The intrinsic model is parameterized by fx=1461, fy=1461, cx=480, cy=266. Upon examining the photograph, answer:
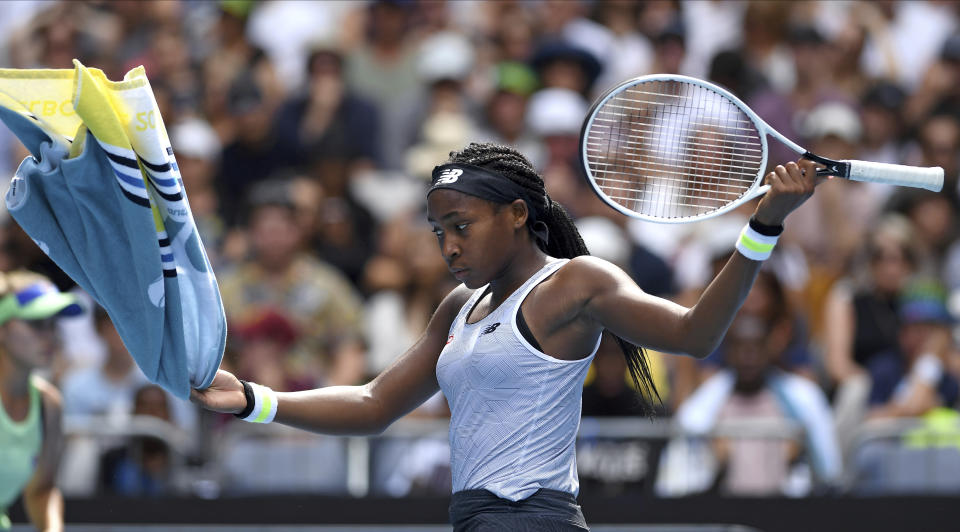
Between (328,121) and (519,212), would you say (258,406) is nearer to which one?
(519,212)

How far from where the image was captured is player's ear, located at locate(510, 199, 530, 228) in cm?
382

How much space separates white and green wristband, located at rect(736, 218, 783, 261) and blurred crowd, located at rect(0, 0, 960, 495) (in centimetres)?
362

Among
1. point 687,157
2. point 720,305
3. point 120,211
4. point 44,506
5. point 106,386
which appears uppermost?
point 687,157

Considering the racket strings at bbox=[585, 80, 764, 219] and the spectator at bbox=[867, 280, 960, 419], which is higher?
the racket strings at bbox=[585, 80, 764, 219]

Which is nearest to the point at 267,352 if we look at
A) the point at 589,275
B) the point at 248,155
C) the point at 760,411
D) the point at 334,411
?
the point at 248,155

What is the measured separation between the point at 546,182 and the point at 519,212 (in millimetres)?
5053

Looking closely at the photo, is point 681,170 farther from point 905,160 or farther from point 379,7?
point 379,7

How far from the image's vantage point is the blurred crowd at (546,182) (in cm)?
751

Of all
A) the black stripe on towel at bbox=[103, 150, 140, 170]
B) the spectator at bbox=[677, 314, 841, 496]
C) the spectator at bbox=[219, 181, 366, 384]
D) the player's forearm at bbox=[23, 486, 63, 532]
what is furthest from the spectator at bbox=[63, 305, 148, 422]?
the black stripe on towel at bbox=[103, 150, 140, 170]

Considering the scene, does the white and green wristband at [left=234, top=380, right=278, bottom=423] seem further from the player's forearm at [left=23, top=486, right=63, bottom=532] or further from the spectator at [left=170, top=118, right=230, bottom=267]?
the spectator at [left=170, top=118, right=230, bottom=267]

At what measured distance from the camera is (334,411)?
4.11m

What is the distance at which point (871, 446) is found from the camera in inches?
277

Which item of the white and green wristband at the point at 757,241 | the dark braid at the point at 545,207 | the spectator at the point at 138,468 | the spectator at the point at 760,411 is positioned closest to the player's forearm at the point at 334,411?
the dark braid at the point at 545,207

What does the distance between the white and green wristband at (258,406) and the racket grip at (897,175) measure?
1.65m
